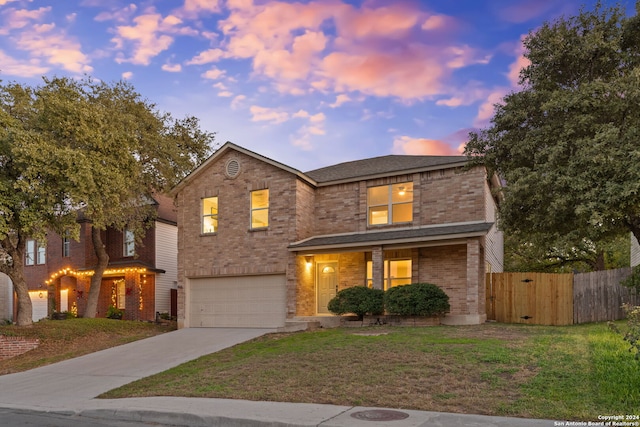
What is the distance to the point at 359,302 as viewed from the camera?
1841 cm

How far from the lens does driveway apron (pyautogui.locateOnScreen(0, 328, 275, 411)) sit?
11.2 metres

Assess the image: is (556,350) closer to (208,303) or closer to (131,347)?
(131,347)

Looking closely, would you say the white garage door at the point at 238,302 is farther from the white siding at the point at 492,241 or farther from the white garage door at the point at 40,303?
the white garage door at the point at 40,303

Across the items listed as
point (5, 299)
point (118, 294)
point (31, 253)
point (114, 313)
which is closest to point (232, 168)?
point (114, 313)

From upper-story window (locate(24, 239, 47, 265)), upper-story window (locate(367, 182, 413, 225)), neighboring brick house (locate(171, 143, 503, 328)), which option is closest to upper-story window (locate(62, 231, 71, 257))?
upper-story window (locate(24, 239, 47, 265))

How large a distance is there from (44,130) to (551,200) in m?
17.0

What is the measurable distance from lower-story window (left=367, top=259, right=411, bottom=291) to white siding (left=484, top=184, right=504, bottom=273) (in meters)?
2.94

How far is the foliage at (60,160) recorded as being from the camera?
57.4 feet

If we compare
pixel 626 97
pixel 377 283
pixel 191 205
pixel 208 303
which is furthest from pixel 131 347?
pixel 626 97

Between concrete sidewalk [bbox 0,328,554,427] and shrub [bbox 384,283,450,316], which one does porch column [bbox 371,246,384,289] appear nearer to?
shrub [bbox 384,283,450,316]

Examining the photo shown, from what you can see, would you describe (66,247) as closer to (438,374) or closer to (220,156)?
(220,156)

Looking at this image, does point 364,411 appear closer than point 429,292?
Yes

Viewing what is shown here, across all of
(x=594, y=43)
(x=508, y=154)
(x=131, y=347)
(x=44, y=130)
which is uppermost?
(x=594, y=43)

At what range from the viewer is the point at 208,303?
22.2m
